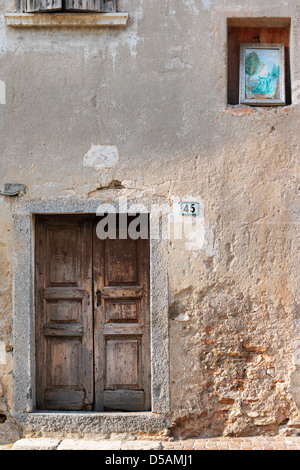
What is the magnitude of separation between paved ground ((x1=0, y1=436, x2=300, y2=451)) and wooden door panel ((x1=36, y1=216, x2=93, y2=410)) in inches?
15.6

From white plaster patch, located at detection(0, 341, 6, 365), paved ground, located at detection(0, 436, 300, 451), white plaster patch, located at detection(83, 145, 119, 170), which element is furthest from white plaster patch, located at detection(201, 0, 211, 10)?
paved ground, located at detection(0, 436, 300, 451)

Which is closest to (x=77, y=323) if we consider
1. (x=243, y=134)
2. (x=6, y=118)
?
(x=6, y=118)

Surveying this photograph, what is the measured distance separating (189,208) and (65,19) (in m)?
2.05

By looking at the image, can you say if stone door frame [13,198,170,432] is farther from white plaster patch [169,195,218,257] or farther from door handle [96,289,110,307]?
door handle [96,289,110,307]

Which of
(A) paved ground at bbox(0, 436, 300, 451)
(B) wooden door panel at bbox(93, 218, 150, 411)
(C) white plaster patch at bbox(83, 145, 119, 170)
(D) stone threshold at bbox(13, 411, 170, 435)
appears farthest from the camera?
(B) wooden door panel at bbox(93, 218, 150, 411)

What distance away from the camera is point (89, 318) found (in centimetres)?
478

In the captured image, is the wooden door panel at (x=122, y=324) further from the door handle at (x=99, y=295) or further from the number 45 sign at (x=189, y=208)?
the number 45 sign at (x=189, y=208)

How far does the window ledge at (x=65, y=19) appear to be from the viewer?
15.0 feet

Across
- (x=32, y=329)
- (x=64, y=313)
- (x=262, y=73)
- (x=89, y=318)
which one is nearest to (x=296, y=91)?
(x=262, y=73)

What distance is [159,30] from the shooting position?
182 inches

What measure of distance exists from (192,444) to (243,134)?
2764 millimetres

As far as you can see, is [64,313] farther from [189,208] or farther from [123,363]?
[189,208]

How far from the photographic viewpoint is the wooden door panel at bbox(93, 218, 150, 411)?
4742mm

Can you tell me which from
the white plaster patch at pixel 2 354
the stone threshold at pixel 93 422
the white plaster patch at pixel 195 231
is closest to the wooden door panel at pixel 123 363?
the stone threshold at pixel 93 422
